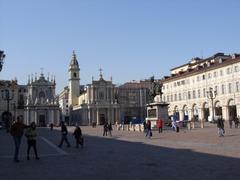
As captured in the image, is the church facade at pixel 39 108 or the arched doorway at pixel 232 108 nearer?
the arched doorway at pixel 232 108

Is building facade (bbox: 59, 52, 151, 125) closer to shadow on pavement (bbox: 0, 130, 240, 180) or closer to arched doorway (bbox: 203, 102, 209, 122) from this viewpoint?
arched doorway (bbox: 203, 102, 209, 122)

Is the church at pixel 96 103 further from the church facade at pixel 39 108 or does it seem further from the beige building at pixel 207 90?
the beige building at pixel 207 90

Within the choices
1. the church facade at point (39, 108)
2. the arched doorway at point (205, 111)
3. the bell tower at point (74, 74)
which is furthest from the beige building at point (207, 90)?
the bell tower at point (74, 74)

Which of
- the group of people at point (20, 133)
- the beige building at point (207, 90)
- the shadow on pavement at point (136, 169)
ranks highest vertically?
the beige building at point (207, 90)

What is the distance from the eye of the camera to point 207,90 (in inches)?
3159

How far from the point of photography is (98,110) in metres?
120

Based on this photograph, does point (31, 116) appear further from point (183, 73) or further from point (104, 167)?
point (104, 167)

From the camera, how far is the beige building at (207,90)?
7269 centimetres

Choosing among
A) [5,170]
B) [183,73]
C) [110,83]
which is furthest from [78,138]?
[110,83]

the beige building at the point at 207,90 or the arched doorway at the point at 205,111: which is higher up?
the beige building at the point at 207,90

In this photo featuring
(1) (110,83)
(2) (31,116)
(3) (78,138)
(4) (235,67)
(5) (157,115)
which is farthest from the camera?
(1) (110,83)

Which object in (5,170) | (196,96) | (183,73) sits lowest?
(5,170)

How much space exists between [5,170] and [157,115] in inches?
1357

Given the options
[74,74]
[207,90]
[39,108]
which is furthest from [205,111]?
[74,74]
